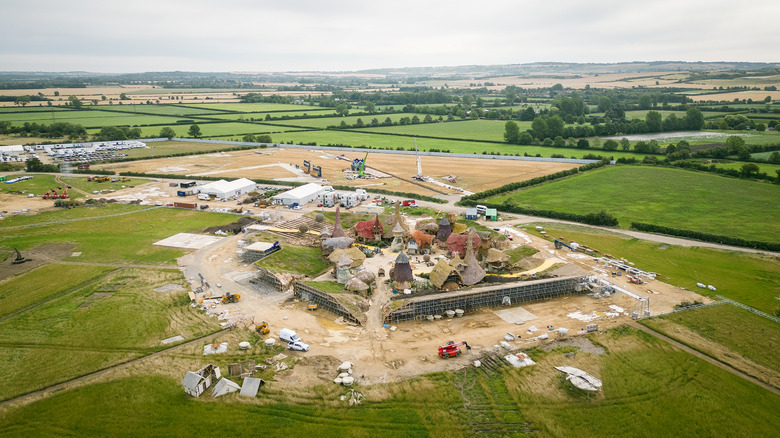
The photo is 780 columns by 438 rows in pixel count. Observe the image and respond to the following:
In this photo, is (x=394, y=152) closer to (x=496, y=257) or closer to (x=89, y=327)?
(x=496, y=257)

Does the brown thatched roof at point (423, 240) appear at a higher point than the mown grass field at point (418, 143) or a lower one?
lower

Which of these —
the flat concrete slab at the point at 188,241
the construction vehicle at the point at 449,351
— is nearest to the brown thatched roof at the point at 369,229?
the flat concrete slab at the point at 188,241

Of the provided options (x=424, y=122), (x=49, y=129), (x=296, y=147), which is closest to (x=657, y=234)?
(x=296, y=147)

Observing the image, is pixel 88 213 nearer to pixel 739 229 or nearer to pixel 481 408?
pixel 481 408

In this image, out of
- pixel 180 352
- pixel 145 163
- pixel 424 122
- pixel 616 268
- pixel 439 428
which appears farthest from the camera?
pixel 424 122

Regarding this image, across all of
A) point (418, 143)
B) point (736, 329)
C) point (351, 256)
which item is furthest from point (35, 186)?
point (736, 329)

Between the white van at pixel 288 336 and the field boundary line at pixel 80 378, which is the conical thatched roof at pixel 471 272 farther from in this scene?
the field boundary line at pixel 80 378
